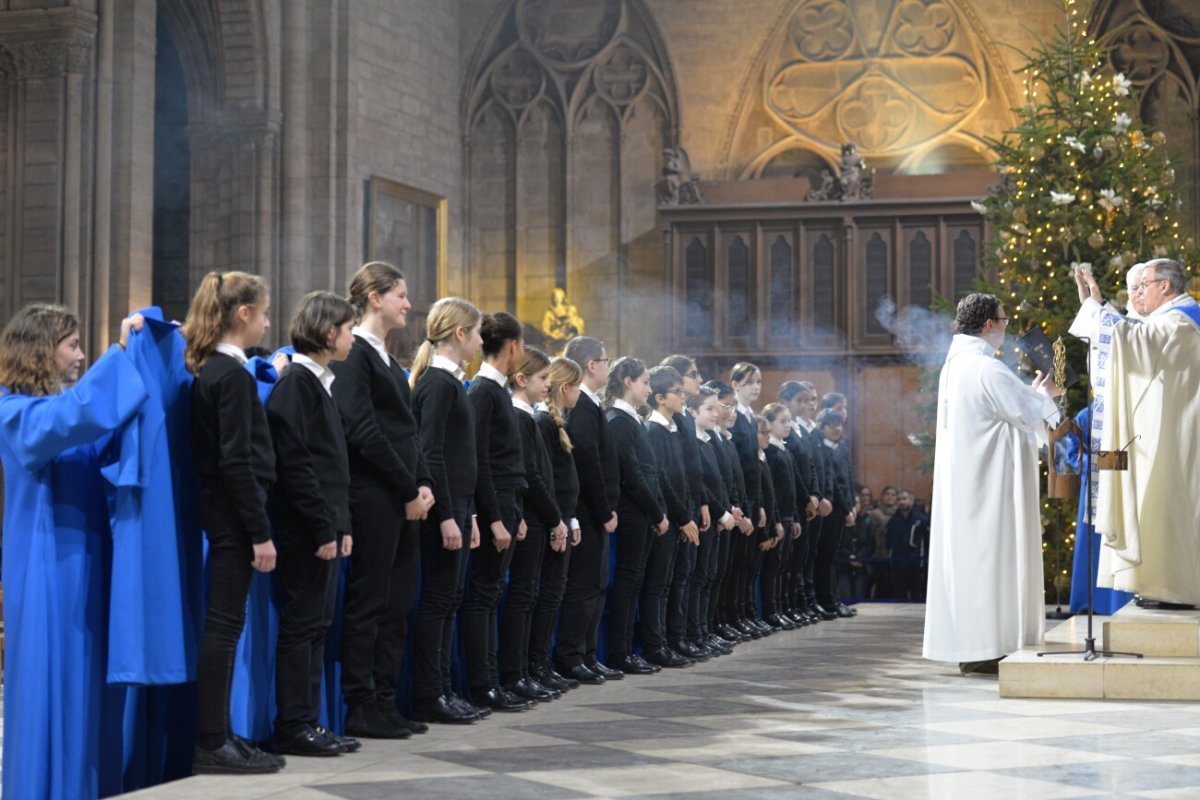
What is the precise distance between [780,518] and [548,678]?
425 centimetres

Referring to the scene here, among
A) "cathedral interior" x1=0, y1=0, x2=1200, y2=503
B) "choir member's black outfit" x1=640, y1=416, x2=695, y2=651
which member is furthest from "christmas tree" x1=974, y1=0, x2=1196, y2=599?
"cathedral interior" x1=0, y1=0, x2=1200, y2=503

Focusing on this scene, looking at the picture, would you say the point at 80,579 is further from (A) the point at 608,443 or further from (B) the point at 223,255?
(B) the point at 223,255

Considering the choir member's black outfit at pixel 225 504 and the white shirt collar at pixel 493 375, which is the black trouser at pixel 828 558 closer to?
the white shirt collar at pixel 493 375

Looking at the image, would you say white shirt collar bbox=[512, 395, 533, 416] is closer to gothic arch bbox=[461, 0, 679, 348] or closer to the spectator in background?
→ the spectator in background

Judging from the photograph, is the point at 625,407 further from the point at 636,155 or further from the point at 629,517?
the point at 636,155

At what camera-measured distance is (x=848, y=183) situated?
785 inches

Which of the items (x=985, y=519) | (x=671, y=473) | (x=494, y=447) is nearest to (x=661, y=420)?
(x=671, y=473)

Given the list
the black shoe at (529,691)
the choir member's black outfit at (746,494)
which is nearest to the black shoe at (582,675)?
the black shoe at (529,691)

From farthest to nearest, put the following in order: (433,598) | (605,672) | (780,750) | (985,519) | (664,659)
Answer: (664,659), (605,672), (985,519), (433,598), (780,750)

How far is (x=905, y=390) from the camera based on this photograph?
64.3 feet

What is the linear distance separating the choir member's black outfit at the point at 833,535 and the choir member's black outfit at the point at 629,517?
402 cm

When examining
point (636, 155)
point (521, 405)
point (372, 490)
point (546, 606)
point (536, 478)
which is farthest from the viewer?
point (636, 155)

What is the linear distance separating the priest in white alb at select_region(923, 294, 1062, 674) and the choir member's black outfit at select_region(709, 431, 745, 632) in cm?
229

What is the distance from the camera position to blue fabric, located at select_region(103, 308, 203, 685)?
5.02 m
